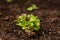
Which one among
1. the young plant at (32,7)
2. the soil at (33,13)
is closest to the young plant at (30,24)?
the soil at (33,13)

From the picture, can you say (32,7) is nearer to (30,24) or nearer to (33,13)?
(33,13)

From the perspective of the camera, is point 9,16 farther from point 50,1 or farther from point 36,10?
point 50,1

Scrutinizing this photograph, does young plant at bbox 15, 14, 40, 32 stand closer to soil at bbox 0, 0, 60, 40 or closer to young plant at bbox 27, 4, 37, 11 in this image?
soil at bbox 0, 0, 60, 40

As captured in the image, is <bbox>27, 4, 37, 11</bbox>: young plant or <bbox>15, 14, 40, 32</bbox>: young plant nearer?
<bbox>15, 14, 40, 32</bbox>: young plant

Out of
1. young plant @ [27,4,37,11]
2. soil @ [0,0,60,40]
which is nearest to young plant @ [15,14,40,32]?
soil @ [0,0,60,40]

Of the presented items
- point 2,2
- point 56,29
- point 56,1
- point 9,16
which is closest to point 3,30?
point 9,16

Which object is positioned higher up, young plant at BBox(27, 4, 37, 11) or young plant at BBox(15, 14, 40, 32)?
young plant at BBox(27, 4, 37, 11)

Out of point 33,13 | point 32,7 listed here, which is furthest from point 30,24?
point 32,7

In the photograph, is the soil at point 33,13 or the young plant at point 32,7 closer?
the soil at point 33,13

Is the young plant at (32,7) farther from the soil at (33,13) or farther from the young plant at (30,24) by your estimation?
the young plant at (30,24)
